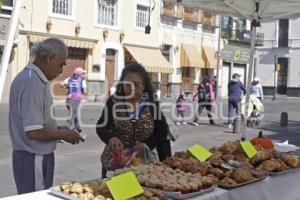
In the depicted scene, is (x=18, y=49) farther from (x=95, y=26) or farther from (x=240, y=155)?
(x=240, y=155)

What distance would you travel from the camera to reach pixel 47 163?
11.4 feet

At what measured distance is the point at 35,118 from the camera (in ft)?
10.4

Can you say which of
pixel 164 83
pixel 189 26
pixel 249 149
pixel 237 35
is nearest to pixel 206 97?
pixel 249 149

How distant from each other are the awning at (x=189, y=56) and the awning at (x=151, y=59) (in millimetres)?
2768

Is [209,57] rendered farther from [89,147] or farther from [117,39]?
[89,147]

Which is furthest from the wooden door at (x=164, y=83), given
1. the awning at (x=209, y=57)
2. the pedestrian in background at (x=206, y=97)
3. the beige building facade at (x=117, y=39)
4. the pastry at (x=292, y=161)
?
the pastry at (x=292, y=161)

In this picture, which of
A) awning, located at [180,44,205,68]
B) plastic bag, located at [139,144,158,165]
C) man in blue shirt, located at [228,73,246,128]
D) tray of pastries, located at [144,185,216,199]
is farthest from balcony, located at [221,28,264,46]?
tray of pastries, located at [144,185,216,199]

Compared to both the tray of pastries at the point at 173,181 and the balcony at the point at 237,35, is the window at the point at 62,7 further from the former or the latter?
the tray of pastries at the point at 173,181

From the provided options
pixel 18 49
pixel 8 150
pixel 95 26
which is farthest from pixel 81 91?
pixel 95 26

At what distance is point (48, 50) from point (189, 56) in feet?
103

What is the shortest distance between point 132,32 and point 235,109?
14.8 m

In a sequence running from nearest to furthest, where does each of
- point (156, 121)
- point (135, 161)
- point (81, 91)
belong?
point (135, 161), point (156, 121), point (81, 91)

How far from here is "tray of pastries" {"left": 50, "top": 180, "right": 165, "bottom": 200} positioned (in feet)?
9.57

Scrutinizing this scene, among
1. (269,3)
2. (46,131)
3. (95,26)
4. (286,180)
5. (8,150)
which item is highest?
(95,26)
